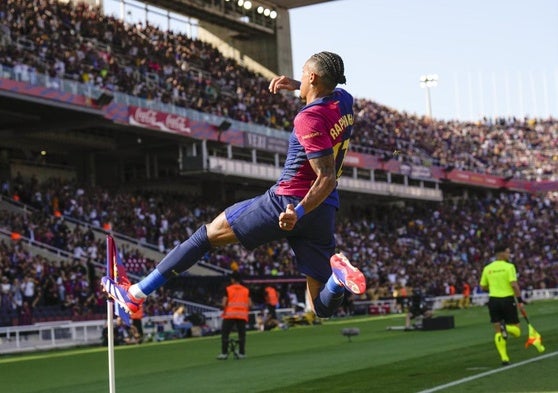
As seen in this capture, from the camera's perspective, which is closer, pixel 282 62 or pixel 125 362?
pixel 125 362

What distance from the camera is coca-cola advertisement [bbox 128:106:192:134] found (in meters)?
41.7

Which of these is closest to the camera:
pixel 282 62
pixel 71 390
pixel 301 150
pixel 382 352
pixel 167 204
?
pixel 301 150

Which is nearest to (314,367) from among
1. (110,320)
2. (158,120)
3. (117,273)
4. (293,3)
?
(117,273)

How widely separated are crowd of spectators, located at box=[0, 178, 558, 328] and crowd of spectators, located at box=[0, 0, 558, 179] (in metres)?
4.11

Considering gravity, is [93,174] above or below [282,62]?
below

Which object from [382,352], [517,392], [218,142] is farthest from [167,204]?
[517,392]

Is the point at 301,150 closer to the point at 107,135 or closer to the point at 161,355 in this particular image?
the point at 161,355

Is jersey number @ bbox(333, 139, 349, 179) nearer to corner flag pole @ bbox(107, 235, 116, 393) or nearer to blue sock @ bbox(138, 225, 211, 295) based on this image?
blue sock @ bbox(138, 225, 211, 295)

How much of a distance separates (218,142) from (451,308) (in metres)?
14.1

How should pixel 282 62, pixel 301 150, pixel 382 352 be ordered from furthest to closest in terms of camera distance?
pixel 282 62 → pixel 382 352 → pixel 301 150

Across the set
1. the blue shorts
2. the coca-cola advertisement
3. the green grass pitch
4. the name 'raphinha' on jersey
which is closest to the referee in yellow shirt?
the green grass pitch

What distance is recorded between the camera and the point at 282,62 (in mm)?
66375

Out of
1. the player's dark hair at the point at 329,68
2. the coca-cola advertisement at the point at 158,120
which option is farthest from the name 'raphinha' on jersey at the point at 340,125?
the coca-cola advertisement at the point at 158,120

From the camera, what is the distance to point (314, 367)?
672 inches
